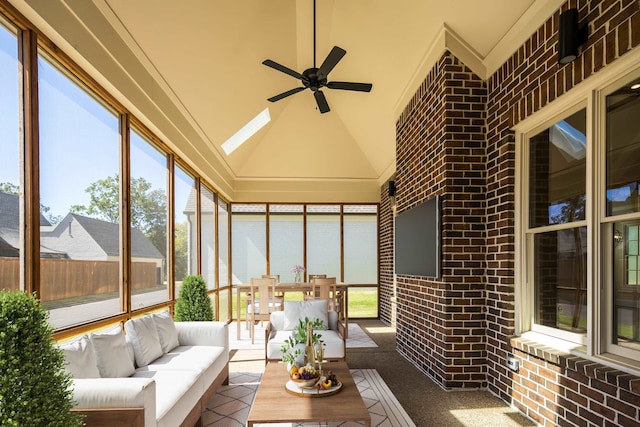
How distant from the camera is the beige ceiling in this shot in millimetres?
3082

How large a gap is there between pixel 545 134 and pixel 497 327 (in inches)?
69.2

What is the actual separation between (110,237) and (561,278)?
365cm

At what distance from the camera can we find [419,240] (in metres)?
4.64

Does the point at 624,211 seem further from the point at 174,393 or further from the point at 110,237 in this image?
the point at 110,237

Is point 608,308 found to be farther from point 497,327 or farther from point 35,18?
point 35,18

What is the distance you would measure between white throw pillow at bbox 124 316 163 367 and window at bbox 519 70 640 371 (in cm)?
315

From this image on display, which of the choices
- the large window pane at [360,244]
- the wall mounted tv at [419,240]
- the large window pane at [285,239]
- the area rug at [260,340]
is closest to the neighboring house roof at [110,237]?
the area rug at [260,340]

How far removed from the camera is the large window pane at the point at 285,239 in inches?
358

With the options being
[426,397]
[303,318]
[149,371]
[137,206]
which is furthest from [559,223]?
[137,206]

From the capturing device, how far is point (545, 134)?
3287mm

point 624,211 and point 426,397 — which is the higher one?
point 624,211

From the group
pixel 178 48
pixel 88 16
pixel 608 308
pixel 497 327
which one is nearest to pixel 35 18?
pixel 88 16

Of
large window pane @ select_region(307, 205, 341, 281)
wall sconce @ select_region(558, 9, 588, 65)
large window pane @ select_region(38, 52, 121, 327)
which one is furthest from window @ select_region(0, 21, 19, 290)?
large window pane @ select_region(307, 205, 341, 281)

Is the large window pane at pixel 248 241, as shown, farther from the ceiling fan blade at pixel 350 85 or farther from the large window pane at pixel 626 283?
the large window pane at pixel 626 283
